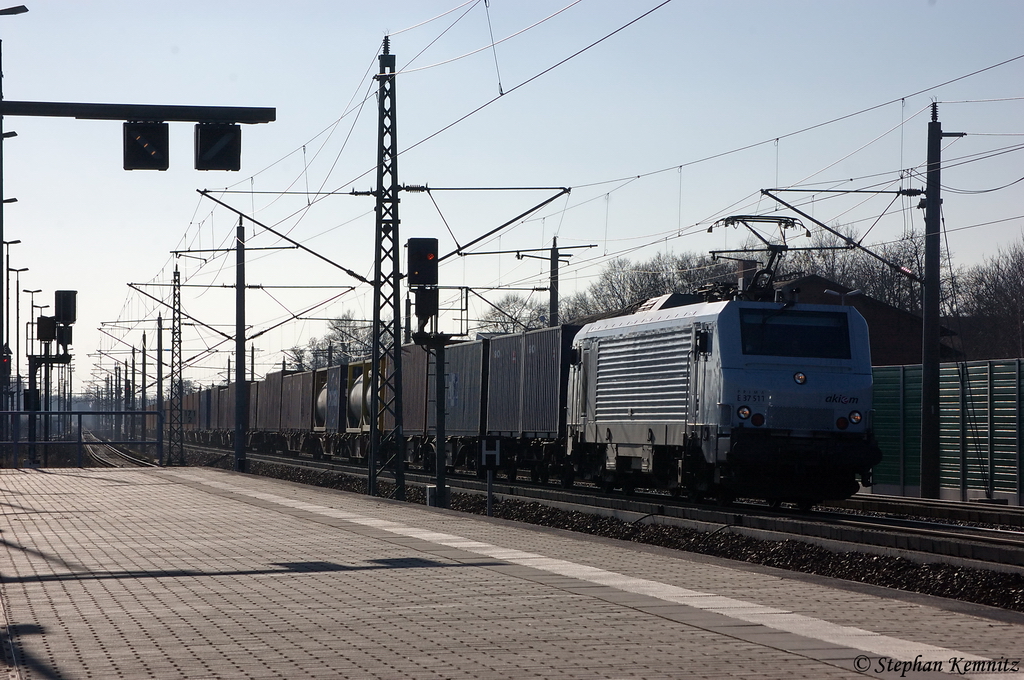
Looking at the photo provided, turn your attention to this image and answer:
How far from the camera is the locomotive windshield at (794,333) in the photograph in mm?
19625

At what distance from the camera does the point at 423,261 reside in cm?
2317

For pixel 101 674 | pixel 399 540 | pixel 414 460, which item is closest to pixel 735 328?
pixel 399 540

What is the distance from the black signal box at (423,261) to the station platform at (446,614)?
7.84 meters

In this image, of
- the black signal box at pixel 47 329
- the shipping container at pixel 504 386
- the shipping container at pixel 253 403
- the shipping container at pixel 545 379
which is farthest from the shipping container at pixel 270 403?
the shipping container at pixel 545 379

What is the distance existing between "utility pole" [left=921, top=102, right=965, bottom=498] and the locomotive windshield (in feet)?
18.3

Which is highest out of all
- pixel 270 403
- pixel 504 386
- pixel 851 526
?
pixel 504 386

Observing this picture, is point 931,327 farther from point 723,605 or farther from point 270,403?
point 270,403

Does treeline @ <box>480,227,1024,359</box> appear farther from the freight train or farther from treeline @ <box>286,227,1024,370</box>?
the freight train

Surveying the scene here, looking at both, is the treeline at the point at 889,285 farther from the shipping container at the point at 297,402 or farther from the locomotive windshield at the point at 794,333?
the locomotive windshield at the point at 794,333

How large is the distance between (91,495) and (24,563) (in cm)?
1160

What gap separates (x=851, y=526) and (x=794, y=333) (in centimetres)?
353

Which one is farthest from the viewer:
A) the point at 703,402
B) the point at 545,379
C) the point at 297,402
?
the point at 297,402

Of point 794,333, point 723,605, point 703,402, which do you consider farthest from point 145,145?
point 723,605

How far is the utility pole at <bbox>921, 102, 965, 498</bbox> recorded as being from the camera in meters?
24.5
